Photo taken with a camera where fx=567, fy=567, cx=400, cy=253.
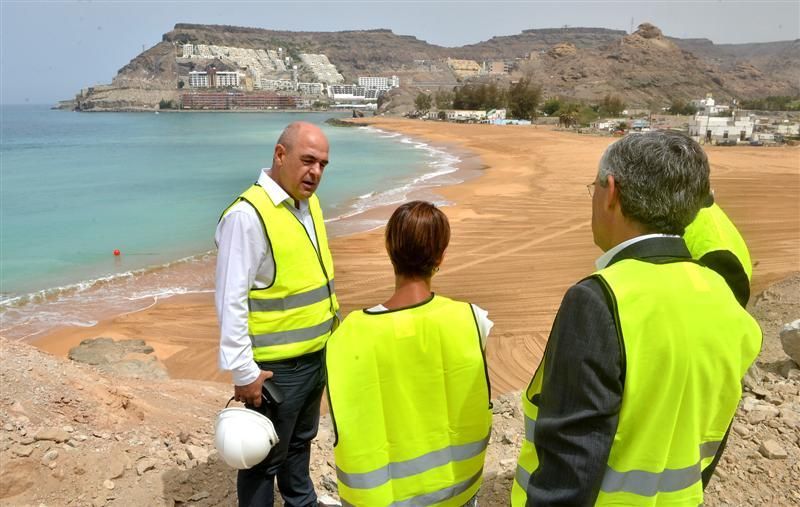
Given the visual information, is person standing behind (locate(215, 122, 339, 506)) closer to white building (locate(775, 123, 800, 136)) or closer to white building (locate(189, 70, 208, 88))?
white building (locate(775, 123, 800, 136))

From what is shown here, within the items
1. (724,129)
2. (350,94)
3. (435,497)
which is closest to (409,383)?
(435,497)

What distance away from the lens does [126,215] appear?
19.7m

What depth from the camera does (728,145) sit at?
3134cm

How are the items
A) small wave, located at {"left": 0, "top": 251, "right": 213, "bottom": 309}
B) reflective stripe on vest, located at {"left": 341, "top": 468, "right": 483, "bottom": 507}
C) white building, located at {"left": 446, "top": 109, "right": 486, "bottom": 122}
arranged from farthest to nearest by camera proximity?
white building, located at {"left": 446, "top": 109, "right": 486, "bottom": 122}
small wave, located at {"left": 0, "top": 251, "right": 213, "bottom": 309}
reflective stripe on vest, located at {"left": 341, "top": 468, "right": 483, "bottom": 507}

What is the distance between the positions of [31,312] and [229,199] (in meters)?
12.9

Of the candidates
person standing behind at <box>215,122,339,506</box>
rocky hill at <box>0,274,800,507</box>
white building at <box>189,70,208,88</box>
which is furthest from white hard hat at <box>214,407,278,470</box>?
white building at <box>189,70,208,88</box>

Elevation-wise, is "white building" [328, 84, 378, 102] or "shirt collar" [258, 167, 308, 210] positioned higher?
"white building" [328, 84, 378, 102]

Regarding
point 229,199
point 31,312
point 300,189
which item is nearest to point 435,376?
point 300,189

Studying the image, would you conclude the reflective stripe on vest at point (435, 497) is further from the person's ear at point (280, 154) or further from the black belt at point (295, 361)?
the person's ear at point (280, 154)

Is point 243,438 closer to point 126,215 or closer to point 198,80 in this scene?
point 126,215

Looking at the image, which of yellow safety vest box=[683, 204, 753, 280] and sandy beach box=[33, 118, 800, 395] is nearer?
yellow safety vest box=[683, 204, 753, 280]

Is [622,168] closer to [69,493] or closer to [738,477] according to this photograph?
[738,477]

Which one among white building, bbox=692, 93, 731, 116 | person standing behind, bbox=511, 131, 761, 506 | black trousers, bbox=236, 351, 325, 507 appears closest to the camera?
person standing behind, bbox=511, 131, 761, 506

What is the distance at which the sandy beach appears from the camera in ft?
24.6
